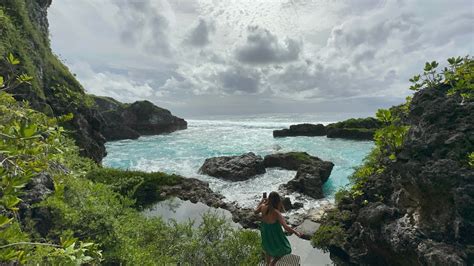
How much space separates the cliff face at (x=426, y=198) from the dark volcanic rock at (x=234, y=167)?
14.9 m

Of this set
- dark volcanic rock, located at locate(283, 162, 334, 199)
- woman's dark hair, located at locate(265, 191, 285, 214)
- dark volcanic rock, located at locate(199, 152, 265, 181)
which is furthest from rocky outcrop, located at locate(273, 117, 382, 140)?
woman's dark hair, located at locate(265, 191, 285, 214)

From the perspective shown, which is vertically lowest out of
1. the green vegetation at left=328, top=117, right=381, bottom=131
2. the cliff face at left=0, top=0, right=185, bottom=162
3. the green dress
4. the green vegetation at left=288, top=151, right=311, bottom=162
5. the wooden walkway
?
the wooden walkway

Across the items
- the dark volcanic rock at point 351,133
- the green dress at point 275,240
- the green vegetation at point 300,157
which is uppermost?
the dark volcanic rock at point 351,133

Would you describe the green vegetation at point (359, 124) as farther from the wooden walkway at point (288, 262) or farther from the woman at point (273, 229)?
the woman at point (273, 229)

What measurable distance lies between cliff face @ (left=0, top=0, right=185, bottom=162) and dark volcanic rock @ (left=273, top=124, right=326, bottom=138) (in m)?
43.9

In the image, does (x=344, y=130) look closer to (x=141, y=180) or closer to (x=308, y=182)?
(x=308, y=182)

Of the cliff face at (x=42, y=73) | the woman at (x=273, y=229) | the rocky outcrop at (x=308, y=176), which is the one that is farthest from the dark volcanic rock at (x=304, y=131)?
the woman at (x=273, y=229)

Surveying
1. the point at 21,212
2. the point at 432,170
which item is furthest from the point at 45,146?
the point at 432,170

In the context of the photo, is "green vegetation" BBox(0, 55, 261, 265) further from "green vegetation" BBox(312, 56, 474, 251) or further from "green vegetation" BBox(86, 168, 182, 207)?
"green vegetation" BBox(86, 168, 182, 207)

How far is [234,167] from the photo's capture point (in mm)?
24953

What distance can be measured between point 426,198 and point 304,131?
56.7 meters

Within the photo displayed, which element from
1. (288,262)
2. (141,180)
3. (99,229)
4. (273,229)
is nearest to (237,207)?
(141,180)

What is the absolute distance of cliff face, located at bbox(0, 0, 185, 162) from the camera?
44.1ft

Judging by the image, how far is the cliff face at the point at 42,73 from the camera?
13.4 meters
